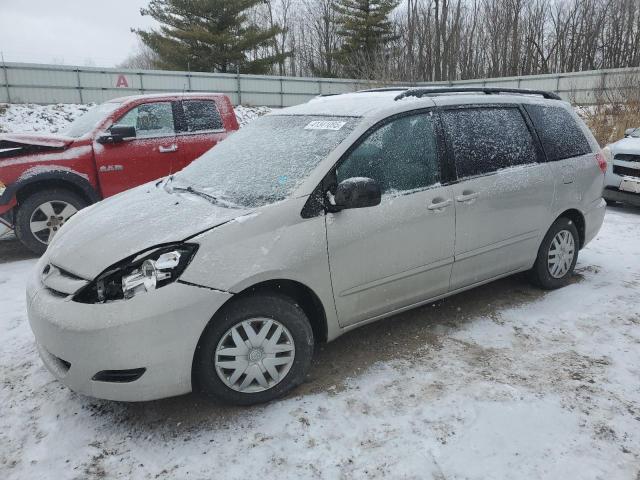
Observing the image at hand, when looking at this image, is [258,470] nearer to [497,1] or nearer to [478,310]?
[478,310]

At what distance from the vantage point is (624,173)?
24.8 feet

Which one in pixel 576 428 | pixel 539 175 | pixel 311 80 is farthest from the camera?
pixel 311 80

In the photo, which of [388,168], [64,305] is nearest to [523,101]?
[388,168]

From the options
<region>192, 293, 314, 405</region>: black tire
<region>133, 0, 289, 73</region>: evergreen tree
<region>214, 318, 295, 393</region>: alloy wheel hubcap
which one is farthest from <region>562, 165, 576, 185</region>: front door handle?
<region>133, 0, 289, 73</region>: evergreen tree

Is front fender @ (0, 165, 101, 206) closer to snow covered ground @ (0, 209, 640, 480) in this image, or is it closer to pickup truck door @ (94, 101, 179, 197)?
pickup truck door @ (94, 101, 179, 197)

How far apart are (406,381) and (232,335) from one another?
1.14m

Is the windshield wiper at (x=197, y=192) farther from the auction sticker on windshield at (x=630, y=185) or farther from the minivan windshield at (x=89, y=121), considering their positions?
the auction sticker on windshield at (x=630, y=185)

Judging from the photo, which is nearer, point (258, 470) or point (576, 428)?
point (258, 470)

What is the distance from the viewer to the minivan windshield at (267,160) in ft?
9.39

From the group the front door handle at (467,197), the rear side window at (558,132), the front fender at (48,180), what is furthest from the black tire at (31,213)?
the rear side window at (558,132)

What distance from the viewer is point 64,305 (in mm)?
2383

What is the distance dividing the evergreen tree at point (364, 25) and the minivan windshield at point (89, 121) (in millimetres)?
30830

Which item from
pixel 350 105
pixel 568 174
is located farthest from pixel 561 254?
pixel 350 105

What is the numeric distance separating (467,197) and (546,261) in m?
1.32
